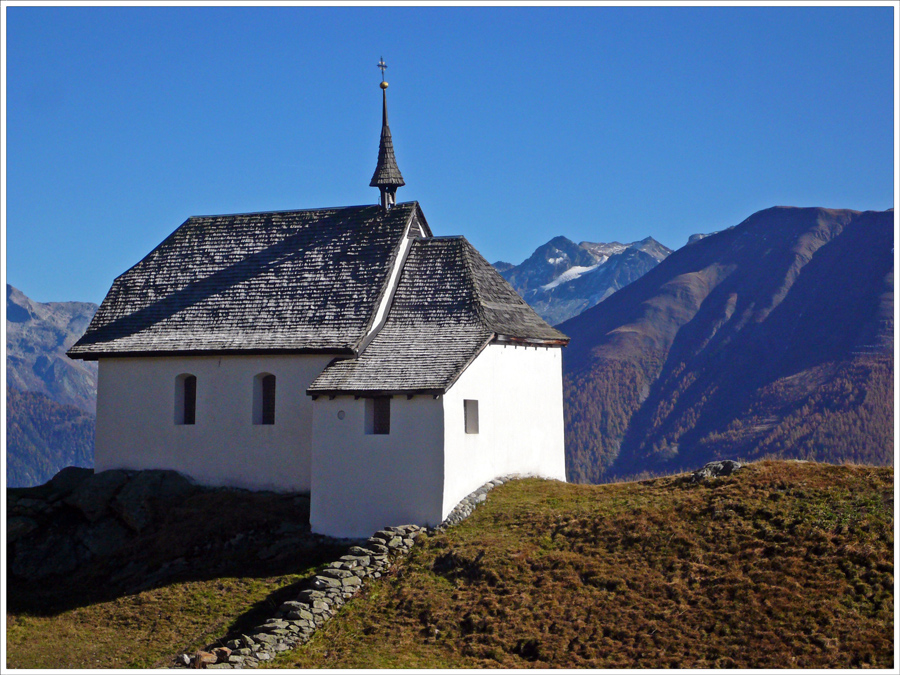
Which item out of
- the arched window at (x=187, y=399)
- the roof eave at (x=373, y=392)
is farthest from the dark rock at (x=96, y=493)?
the roof eave at (x=373, y=392)

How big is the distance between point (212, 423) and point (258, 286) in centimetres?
497

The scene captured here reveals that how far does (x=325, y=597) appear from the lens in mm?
24016

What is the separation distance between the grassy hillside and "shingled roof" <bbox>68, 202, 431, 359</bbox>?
317 inches

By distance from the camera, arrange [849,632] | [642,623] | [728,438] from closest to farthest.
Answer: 1. [849,632]
2. [642,623]
3. [728,438]

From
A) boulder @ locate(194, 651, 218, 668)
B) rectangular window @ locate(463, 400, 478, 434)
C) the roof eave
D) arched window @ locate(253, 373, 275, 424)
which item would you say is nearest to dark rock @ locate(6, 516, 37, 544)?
arched window @ locate(253, 373, 275, 424)

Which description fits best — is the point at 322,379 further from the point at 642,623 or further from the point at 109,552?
the point at 642,623

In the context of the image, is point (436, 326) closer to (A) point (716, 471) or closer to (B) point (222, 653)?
(A) point (716, 471)

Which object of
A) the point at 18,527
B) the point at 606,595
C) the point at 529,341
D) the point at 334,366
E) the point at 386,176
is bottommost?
the point at 606,595

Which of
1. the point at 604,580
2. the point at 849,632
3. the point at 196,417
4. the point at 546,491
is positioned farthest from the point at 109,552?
the point at 849,632

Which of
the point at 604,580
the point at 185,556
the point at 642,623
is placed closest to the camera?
the point at 642,623

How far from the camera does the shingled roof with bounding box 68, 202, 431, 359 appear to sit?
107 ft

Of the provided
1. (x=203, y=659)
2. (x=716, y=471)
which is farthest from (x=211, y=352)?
(x=716, y=471)

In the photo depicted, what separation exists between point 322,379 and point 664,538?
1099cm

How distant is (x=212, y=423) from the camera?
33.0 m
